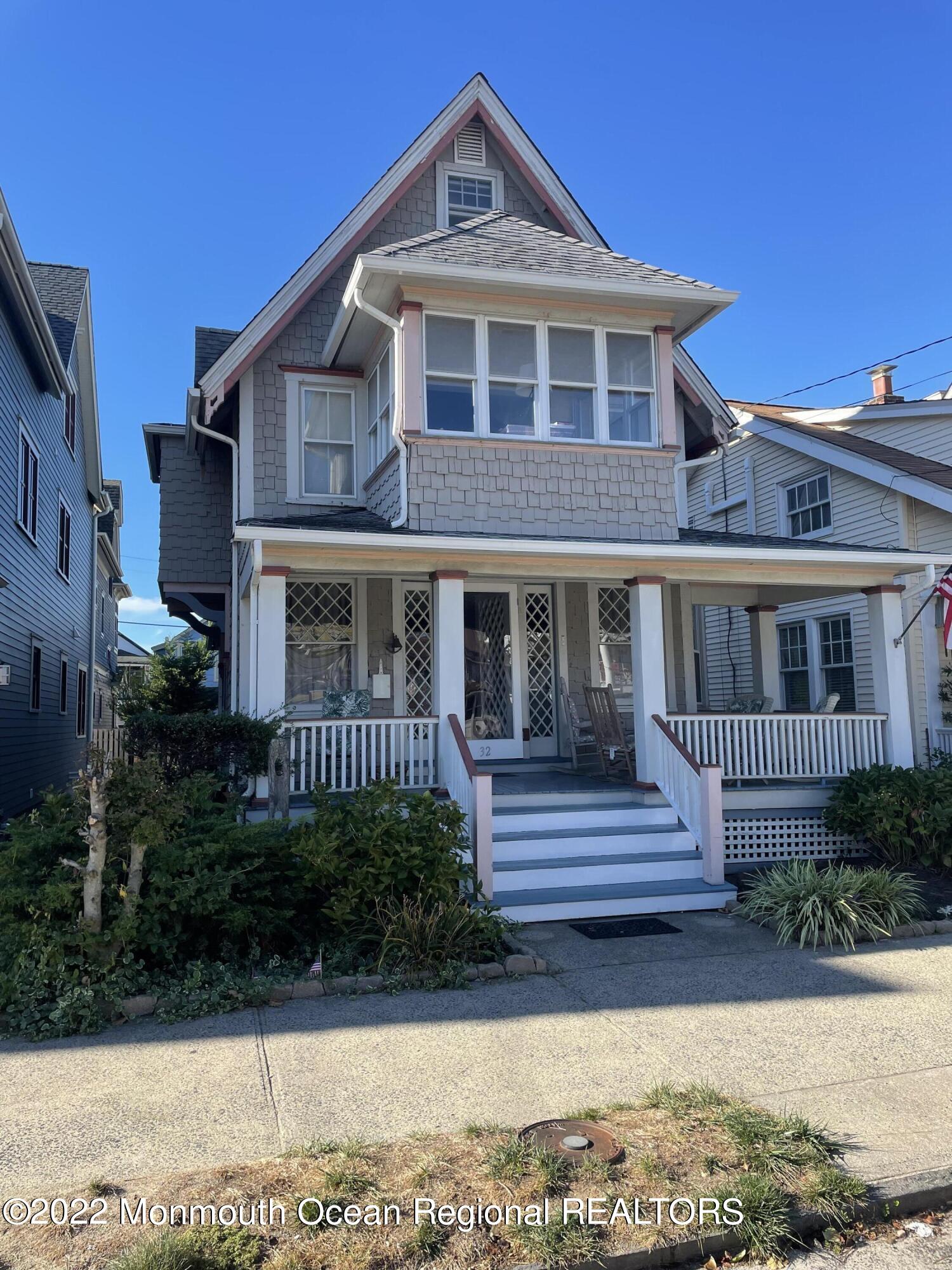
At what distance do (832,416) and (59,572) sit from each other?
15064 millimetres

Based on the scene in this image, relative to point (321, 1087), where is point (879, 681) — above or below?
above

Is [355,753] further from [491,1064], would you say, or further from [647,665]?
[491,1064]

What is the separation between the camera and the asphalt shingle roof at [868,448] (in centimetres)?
1410

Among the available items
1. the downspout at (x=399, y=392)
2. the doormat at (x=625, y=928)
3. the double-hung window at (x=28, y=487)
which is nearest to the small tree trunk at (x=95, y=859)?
the doormat at (x=625, y=928)

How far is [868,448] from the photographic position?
619 inches

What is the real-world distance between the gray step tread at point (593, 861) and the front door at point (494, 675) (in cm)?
330

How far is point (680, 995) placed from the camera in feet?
20.1

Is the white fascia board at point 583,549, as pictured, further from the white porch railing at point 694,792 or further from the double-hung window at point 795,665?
the double-hung window at point 795,665

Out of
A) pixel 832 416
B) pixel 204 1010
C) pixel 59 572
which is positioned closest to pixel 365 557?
pixel 204 1010

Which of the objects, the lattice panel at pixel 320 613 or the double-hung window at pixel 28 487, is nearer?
the lattice panel at pixel 320 613

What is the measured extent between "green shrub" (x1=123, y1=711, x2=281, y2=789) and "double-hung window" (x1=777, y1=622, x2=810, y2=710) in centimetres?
1165

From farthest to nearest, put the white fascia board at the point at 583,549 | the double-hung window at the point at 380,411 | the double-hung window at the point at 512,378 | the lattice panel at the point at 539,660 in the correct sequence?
the lattice panel at the point at 539,660
the double-hung window at the point at 380,411
the double-hung window at the point at 512,378
the white fascia board at the point at 583,549

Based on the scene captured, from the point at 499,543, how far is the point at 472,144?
6.56 m

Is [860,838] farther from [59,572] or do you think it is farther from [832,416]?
[59,572]
